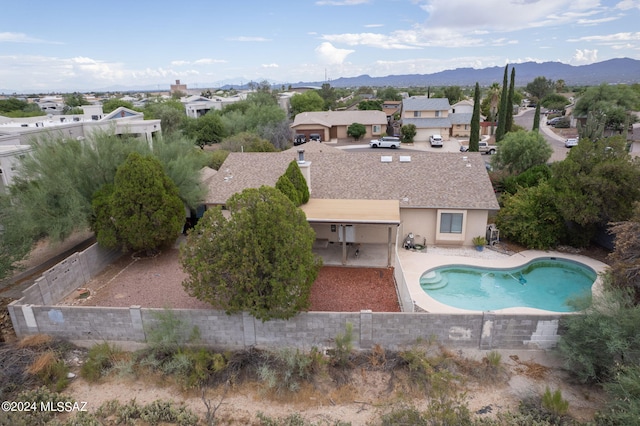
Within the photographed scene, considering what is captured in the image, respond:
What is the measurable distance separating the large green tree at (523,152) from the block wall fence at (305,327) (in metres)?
21.1

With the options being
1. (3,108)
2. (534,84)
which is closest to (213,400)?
(3,108)

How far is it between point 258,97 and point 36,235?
5586 centimetres

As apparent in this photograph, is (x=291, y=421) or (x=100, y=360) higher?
(x=100, y=360)

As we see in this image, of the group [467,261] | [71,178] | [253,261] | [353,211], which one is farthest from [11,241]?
[467,261]

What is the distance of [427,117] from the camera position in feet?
199

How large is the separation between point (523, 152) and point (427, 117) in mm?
31853

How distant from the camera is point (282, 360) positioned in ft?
39.8

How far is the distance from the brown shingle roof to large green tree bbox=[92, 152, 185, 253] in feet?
12.4

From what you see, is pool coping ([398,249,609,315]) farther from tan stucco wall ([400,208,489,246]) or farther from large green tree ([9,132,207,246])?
large green tree ([9,132,207,246])

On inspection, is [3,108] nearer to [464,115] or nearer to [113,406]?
[464,115]

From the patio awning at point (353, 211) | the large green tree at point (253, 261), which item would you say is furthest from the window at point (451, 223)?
the large green tree at point (253, 261)

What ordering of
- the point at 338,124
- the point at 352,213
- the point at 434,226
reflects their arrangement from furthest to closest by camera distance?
1. the point at 338,124
2. the point at 434,226
3. the point at 352,213

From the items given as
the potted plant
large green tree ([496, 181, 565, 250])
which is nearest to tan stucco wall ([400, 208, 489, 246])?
the potted plant

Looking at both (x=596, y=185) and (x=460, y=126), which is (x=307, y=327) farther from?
(x=460, y=126)
